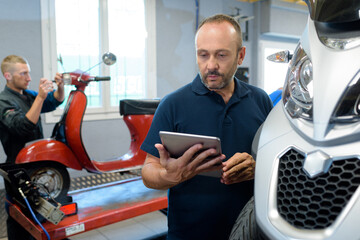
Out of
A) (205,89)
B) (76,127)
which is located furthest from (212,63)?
(76,127)

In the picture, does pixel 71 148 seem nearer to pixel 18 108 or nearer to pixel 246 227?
pixel 18 108

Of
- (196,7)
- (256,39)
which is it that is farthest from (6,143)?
(256,39)

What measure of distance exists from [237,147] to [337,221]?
32.4 inches

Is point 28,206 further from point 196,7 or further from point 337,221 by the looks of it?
point 196,7

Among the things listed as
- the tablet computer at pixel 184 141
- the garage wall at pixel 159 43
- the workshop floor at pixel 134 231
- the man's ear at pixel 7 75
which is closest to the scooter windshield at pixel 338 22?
the tablet computer at pixel 184 141

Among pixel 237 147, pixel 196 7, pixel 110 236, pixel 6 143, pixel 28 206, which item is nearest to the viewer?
pixel 237 147

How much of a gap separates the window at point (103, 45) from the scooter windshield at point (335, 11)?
3.84 metres

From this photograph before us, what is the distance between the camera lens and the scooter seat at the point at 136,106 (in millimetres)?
3158

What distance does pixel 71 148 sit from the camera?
2.74 metres

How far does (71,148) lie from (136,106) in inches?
29.5

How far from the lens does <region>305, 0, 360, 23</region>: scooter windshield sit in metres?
0.41

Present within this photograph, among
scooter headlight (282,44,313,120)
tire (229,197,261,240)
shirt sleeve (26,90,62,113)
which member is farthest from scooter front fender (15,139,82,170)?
scooter headlight (282,44,313,120)

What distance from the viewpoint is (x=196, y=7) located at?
220 inches

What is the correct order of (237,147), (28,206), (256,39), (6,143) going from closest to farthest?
(237,147) < (28,206) < (6,143) < (256,39)
